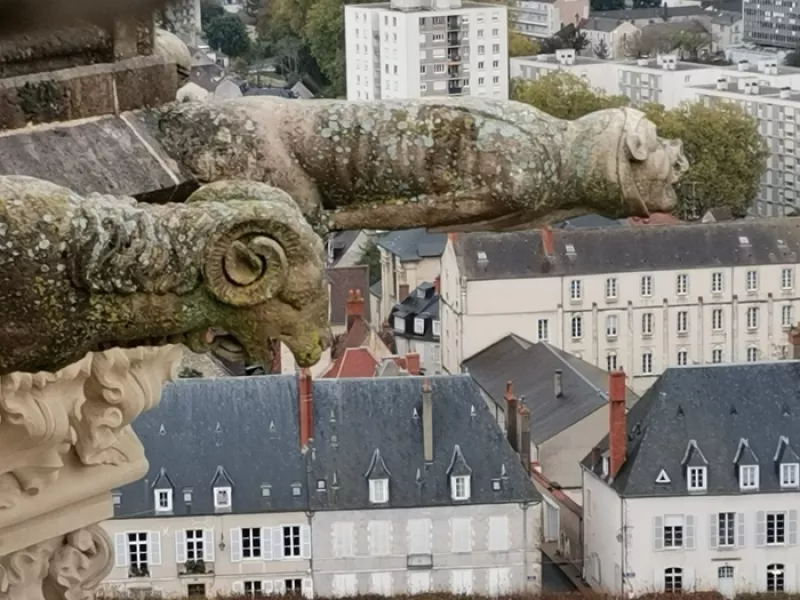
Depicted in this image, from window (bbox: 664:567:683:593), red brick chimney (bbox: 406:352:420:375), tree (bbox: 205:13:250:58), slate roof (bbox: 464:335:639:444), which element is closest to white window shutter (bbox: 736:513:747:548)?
window (bbox: 664:567:683:593)

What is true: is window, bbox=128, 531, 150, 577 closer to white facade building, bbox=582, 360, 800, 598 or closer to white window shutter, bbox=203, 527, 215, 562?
white window shutter, bbox=203, 527, 215, 562

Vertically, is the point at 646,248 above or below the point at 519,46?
above

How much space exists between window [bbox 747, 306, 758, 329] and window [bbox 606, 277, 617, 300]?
4.36 meters

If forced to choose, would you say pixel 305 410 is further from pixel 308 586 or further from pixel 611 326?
pixel 611 326

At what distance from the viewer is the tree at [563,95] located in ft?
358

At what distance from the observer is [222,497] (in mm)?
53281

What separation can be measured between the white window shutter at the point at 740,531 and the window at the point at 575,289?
1697cm

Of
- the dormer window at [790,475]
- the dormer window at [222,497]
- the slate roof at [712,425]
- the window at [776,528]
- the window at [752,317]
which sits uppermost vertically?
the slate roof at [712,425]

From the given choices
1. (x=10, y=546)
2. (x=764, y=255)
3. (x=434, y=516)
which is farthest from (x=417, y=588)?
(x=10, y=546)

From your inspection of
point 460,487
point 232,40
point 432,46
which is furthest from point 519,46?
point 460,487

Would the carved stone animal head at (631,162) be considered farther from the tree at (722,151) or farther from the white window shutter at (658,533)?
the tree at (722,151)

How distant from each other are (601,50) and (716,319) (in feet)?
267

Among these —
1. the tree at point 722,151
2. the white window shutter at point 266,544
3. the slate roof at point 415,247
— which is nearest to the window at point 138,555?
the white window shutter at point 266,544

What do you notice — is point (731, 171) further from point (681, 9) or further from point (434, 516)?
point (681, 9)
